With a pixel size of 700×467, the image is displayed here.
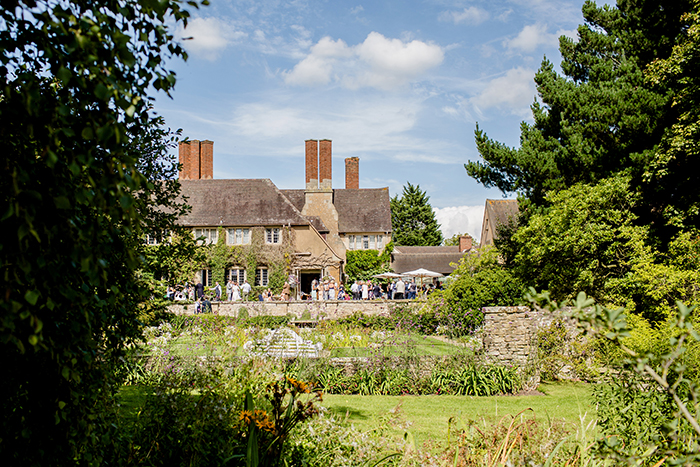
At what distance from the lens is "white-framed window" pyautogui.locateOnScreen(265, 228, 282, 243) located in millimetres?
37438

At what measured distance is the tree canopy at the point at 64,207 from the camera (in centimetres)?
186

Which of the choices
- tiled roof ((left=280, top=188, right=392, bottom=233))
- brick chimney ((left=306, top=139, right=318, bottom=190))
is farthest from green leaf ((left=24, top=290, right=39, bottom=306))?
tiled roof ((left=280, top=188, right=392, bottom=233))

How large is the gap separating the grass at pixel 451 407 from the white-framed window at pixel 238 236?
28537 mm

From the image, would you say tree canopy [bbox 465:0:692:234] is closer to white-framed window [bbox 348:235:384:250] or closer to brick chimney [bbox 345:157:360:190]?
white-framed window [bbox 348:235:384:250]

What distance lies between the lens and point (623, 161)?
1678 centimetres

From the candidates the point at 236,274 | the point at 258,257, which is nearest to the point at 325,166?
the point at 258,257

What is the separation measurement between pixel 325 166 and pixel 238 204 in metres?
8.79

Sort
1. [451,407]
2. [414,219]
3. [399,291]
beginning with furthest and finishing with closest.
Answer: [414,219] < [399,291] < [451,407]

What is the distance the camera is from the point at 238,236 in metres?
37.8

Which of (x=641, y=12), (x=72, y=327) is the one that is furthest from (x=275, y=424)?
(x=641, y=12)

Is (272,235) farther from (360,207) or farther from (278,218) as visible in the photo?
(360,207)

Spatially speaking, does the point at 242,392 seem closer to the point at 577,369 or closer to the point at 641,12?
the point at 577,369

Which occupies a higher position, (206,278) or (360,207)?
(360,207)

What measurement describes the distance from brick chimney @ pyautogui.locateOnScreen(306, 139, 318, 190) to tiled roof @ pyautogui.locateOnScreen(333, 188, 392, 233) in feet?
15.0
